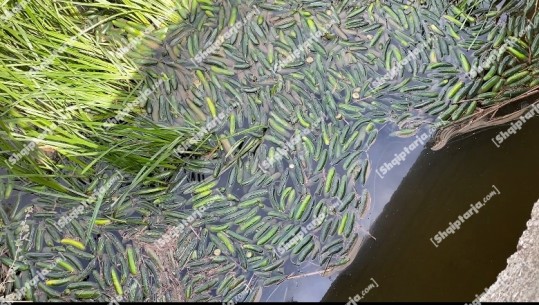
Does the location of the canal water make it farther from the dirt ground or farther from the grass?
the grass

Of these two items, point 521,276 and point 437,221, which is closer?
point 521,276

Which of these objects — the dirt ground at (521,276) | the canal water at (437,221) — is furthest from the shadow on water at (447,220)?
the dirt ground at (521,276)

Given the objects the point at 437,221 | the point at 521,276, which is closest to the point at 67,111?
the point at 437,221

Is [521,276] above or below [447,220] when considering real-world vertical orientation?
below

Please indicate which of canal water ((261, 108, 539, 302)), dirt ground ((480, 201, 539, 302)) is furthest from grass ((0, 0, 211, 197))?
dirt ground ((480, 201, 539, 302))

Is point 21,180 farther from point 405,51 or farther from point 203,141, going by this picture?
point 405,51

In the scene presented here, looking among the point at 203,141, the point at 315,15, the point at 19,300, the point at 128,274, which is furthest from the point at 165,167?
the point at 315,15

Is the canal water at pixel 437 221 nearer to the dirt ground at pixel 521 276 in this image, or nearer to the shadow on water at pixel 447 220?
the shadow on water at pixel 447 220

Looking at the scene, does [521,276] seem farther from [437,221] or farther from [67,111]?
[67,111]
